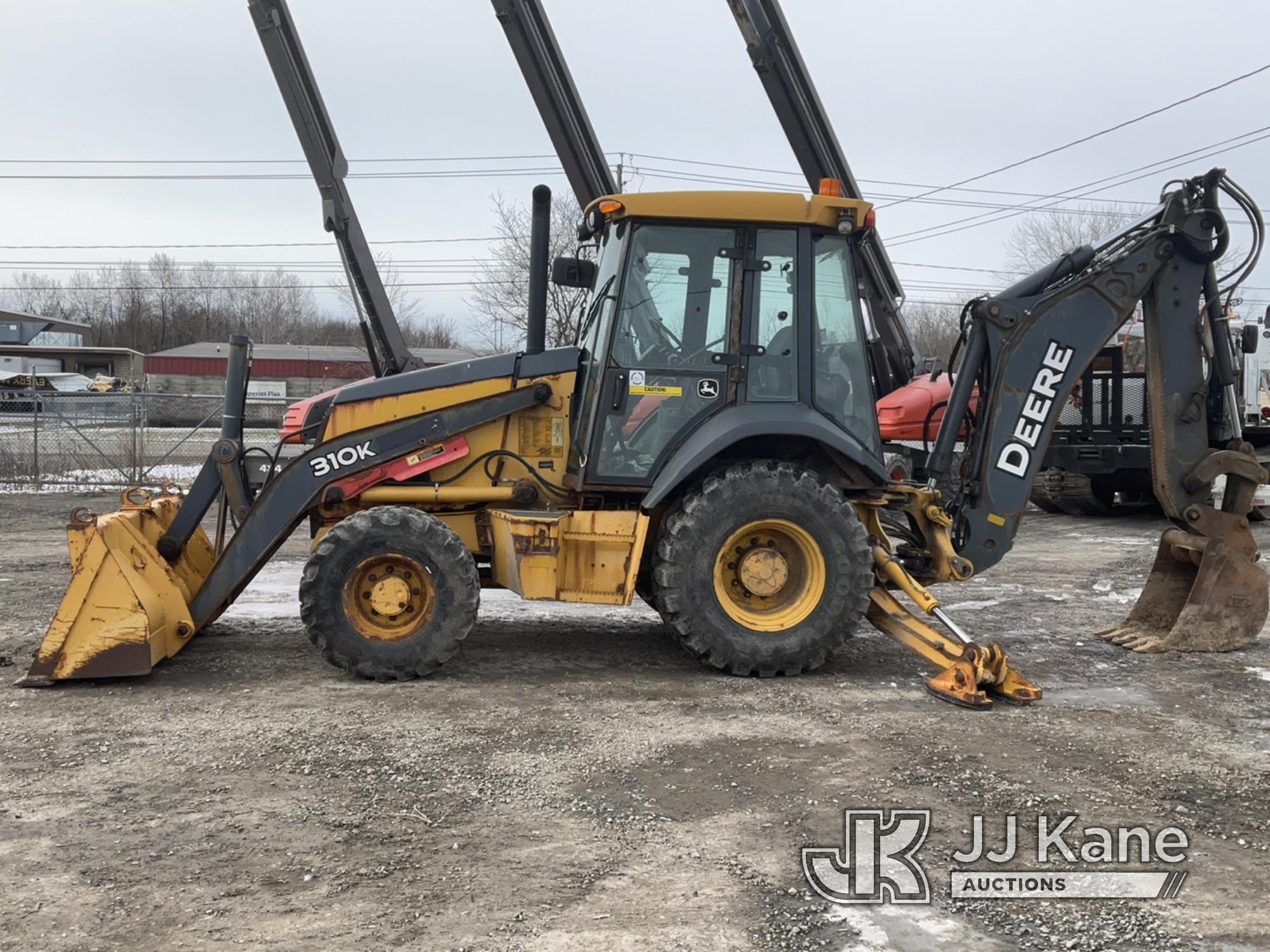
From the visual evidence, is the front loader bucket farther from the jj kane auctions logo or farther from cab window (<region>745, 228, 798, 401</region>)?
the jj kane auctions logo

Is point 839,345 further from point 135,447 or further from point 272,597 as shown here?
point 135,447

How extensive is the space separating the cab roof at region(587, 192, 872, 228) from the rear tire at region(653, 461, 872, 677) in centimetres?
133

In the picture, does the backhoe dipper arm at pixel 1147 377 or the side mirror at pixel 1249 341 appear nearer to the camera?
the backhoe dipper arm at pixel 1147 377

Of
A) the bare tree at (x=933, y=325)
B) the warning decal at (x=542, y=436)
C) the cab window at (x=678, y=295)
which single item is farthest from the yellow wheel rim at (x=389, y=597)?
the bare tree at (x=933, y=325)

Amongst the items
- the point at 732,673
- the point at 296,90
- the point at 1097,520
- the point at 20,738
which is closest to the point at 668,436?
the point at 732,673

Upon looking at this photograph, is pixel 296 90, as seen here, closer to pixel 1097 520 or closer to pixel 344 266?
pixel 344 266

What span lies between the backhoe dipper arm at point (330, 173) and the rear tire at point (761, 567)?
6654 mm

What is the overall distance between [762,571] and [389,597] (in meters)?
1.98

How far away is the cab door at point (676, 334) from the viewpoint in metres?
6.13

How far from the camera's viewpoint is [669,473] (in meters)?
6.04

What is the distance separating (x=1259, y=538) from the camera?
13.2 metres

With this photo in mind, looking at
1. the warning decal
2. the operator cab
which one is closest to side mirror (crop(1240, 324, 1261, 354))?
the operator cab

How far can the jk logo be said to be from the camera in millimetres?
3529

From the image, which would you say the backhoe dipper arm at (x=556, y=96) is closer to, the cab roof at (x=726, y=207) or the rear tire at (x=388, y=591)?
the cab roof at (x=726, y=207)
